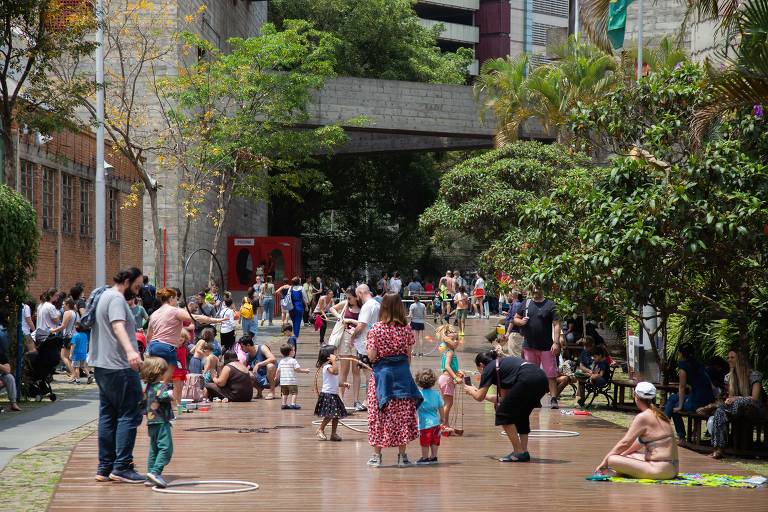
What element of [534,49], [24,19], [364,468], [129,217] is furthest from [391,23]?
[364,468]

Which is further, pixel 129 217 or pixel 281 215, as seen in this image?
pixel 281 215

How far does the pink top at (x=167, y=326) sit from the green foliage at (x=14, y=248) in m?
3.21

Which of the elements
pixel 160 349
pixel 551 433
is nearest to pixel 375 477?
pixel 551 433

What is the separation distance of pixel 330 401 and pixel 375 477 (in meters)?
2.90

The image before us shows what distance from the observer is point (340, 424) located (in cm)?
1549

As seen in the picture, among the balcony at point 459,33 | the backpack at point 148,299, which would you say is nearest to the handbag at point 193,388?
the backpack at point 148,299

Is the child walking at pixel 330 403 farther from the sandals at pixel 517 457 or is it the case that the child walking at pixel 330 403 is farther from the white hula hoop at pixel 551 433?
the sandals at pixel 517 457

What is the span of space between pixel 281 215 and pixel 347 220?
5.20 metres

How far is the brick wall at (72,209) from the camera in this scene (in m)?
30.0

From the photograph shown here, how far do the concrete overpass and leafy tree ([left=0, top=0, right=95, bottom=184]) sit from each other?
21.0 meters

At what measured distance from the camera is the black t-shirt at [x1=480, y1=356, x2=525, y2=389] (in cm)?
1248

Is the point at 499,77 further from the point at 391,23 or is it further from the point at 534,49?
the point at 534,49

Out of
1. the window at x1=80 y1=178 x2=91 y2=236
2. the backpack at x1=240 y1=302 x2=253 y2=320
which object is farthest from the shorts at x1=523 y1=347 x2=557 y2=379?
the window at x1=80 y1=178 x2=91 y2=236

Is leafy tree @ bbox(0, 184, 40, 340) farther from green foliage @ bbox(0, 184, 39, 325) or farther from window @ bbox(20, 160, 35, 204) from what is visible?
window @ bbox(20, 160, 35, 204)
